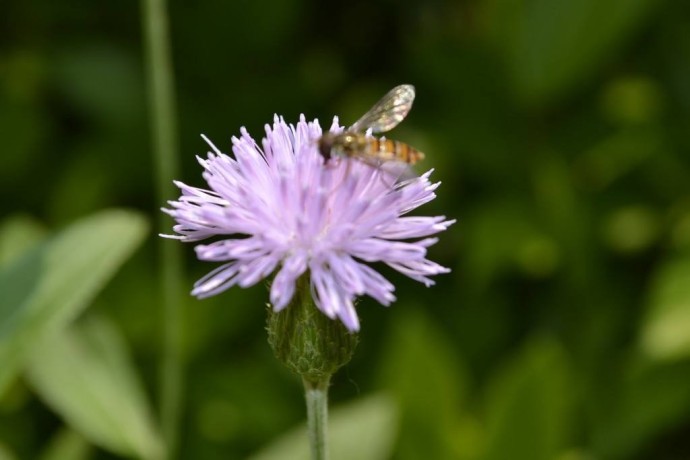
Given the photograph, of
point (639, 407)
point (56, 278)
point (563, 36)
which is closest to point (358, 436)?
point (56, 278)

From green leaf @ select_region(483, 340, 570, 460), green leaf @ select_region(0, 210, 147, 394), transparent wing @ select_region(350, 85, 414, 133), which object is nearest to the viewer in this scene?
transparent wing @ select_region(350, 85, 414, 133)

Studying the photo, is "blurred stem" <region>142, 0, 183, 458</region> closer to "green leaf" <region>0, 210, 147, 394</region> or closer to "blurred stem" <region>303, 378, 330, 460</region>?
"green leaf" <region>0, 210, 147, 394</region>

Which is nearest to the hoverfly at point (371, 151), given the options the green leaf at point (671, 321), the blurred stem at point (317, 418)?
the blurred stem at point (317, 418)

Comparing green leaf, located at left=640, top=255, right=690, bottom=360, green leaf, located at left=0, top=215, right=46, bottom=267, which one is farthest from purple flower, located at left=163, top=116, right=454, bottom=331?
green leaf, located at left=640, top=255, right=690, bottom=360

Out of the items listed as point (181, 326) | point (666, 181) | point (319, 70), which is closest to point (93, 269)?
point (181, 326)

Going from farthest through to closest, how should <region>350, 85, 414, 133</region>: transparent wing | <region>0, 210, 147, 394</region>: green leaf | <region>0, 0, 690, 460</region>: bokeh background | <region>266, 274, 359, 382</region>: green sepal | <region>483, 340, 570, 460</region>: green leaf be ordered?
<region>0, 0, 690, 460</region>: bokeh background → <region>483, 340, 570, 460</region>: green leaf → <region>0, 210, 147, 394</region>: green leaf → <region>350, 85, 414, 133</region>: transparent wing → <region>266, 274, 359, 382</region>: green sepal

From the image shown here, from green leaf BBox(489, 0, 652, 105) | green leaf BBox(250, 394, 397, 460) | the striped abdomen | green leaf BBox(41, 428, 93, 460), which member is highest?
green leaf BBox(489, 0, 652, 105)

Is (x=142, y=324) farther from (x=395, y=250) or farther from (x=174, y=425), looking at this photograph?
(x=395, y=250)

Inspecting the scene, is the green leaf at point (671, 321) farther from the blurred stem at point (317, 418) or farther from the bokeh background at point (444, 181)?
the blurred stem at point (317, 418)
